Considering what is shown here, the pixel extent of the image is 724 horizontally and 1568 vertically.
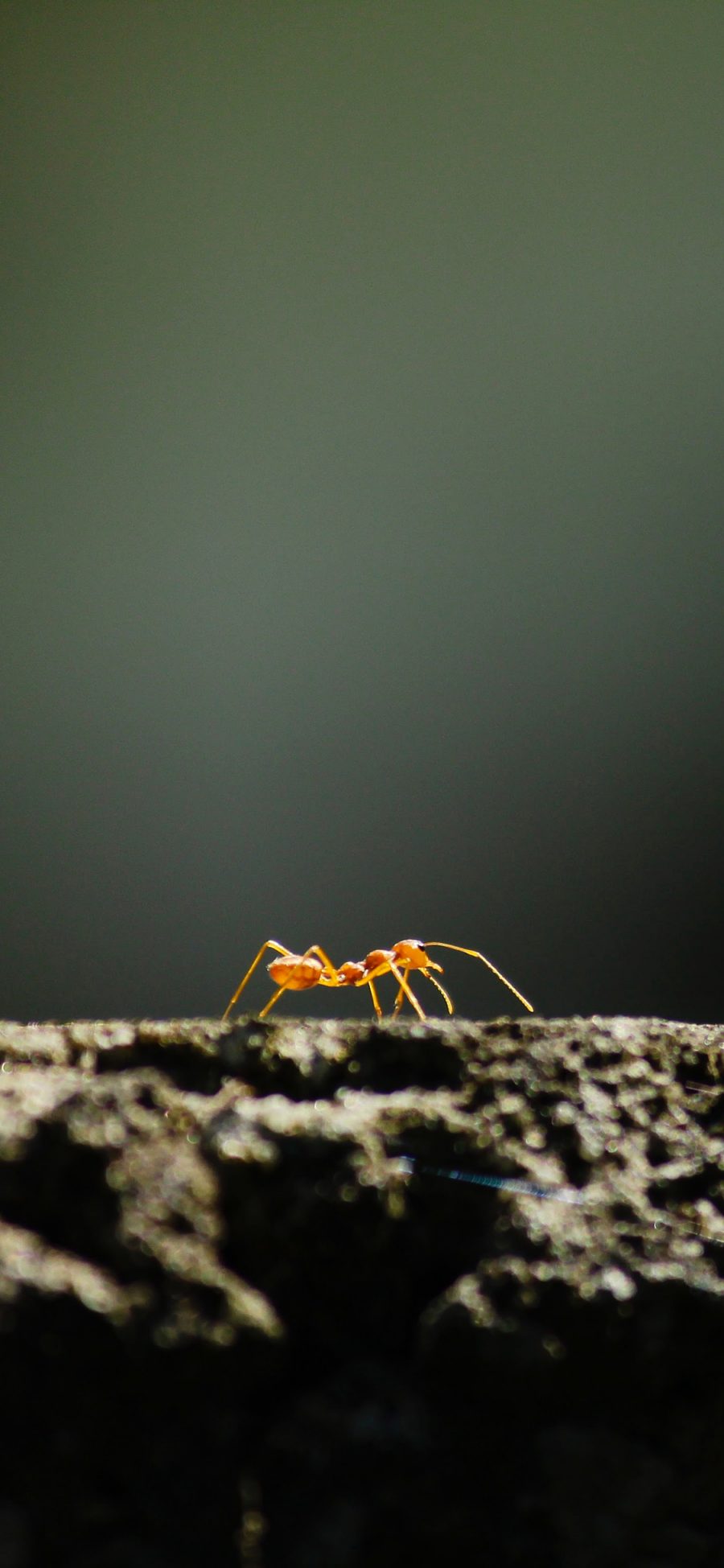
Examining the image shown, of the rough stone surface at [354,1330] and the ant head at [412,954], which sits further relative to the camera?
the ant head at [412,954]

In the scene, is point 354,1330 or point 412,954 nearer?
point 354,1330

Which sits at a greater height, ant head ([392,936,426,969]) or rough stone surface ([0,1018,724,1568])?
ant head ([392,936,426,969])

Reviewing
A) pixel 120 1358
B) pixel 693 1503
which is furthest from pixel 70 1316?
pixel 693 1503

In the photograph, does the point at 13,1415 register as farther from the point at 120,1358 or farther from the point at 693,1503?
the point at 693,1503

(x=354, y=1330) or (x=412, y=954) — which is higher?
(x=412, y=954)

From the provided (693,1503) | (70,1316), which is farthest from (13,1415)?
(693,1503)

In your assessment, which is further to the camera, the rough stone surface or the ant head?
the ant head

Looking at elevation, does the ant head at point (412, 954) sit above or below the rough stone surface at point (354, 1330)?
above

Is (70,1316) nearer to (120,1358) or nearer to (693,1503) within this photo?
(120,1358)
